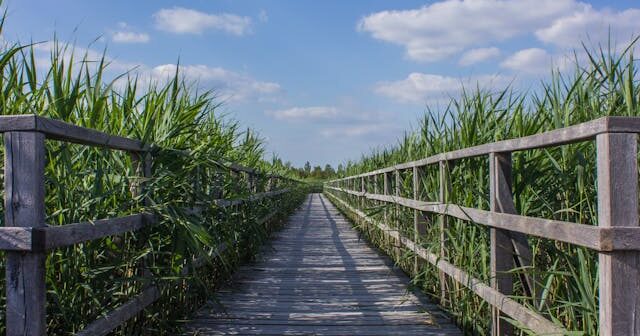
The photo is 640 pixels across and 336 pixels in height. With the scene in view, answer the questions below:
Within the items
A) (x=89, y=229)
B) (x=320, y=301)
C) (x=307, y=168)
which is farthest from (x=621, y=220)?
(x=307, y=168)

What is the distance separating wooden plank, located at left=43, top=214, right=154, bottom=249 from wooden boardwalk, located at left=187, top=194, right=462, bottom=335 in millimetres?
1003

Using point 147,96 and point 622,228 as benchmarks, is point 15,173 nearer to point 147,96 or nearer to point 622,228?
point 147,96

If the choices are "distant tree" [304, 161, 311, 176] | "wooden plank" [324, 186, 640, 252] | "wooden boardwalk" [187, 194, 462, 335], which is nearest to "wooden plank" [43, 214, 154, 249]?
"wooden boardwalk" [187, 194, 462, 335]

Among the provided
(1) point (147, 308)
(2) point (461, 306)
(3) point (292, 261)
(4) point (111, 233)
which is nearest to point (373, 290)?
(2) point (461, 306)

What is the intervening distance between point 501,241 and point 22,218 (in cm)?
214

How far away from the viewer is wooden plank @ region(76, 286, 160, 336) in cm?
221

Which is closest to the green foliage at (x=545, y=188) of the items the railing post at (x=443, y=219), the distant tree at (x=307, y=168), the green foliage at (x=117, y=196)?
the railing post at (x=443, y=219)

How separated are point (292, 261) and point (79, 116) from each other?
4089mm

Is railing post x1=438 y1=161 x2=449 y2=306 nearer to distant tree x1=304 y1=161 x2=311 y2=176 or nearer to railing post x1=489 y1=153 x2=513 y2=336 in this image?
railing post x1=489 y1=153 x2=513 y2=336

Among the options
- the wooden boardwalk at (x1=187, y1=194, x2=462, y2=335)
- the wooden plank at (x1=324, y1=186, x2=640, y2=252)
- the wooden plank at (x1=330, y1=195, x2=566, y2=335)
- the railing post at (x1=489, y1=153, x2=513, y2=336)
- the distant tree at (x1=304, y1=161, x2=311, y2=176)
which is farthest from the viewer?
the distant tree at (x1=304, y1=161, x2=311, y2=176)

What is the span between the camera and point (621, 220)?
1.74 m

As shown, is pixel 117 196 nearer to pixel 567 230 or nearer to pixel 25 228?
pixel 25 228

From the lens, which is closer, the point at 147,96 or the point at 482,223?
the point at 482,223

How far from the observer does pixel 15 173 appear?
187 cm
